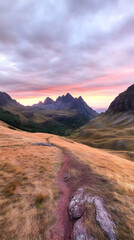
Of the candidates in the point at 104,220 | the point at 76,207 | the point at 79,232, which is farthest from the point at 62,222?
the point at 104,220

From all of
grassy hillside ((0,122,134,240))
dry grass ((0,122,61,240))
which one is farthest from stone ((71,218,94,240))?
dry grass ((0,122,61,240))

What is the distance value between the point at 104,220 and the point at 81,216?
1.33 m

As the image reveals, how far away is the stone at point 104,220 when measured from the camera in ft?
16.4

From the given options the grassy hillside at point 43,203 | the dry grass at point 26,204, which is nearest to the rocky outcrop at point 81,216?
the grassy hillside at point 43,203

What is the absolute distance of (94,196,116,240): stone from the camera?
5.00m

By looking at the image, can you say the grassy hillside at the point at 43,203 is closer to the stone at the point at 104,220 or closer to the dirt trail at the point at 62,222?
the dirt trail at the point at 62,222

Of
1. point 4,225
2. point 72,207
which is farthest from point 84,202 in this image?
point 4,225

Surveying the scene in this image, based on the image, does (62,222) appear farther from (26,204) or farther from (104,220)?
(26,204)

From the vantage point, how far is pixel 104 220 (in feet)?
18.5

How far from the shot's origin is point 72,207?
269 inches

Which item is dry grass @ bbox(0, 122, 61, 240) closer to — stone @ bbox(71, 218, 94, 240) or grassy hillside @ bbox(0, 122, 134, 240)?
grassy hillside @ bbox(0, 122, 134, 240)

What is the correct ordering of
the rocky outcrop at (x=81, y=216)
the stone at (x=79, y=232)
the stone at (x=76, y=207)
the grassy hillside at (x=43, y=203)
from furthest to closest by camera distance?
1. the stone at (x=76, y=207)
2. the grassy hillside at (x=43, y=203)
3. the rocky outcrop at (x=81, y=216)
4. the stone at (x=79, y=232)

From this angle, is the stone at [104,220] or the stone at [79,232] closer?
the stone at [79,232]

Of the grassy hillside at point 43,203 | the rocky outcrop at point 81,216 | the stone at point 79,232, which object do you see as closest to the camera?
the stone at point 79,232
